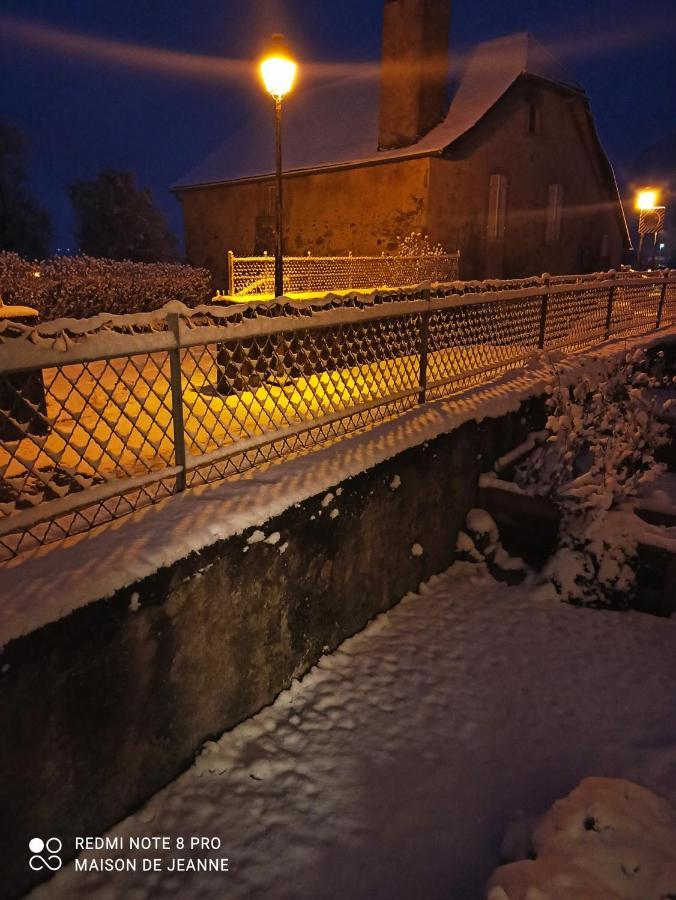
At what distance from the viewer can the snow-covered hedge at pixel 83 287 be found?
37.2 feet

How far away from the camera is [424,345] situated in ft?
17.9

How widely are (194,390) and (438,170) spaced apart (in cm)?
1324

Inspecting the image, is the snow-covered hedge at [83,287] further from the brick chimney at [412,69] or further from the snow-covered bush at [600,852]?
the snow-covered bush at [600,852]

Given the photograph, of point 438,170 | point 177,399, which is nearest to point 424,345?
point 177,399

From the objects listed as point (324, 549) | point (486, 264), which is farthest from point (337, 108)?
point (324, 549)

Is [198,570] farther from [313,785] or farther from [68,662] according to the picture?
[313,785]

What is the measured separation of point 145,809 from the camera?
3.01 metres

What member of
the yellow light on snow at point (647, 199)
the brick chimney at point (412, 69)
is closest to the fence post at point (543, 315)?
the yellow light on snow at point (647, 199)

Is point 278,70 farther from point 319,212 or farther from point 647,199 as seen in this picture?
point 647,199

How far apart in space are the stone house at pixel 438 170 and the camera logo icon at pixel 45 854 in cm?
1431

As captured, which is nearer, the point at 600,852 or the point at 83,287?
the point at 600,852

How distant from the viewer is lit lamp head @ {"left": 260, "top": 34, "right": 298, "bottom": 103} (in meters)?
7.41

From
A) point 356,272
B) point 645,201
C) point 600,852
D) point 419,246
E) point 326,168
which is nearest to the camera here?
point 600,852

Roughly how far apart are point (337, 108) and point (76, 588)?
71.7 feet
